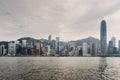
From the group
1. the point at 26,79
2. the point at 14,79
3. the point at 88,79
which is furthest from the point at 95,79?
the point at 14,79

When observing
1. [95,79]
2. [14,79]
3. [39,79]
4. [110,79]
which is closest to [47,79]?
[39,79]

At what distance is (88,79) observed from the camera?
6456 centimetres

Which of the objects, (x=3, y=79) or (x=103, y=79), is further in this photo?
(x=103, y=79)

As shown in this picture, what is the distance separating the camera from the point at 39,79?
63.8 m

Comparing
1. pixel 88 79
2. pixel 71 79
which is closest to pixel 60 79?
pixel 71 79

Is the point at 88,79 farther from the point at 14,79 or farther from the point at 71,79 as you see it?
the point at 14,79

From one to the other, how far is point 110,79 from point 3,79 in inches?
1496

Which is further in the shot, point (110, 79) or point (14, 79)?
point (110, 79)

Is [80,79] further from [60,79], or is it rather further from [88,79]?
[60,79]

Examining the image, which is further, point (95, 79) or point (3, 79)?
point (95, 79)

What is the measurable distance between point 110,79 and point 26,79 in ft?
99.9

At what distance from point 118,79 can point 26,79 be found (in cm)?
3350

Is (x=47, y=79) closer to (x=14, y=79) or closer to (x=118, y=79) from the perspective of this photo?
(x=14, y=79)

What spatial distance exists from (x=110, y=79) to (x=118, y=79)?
3.06 m
